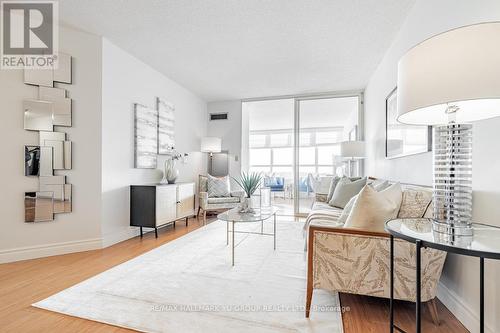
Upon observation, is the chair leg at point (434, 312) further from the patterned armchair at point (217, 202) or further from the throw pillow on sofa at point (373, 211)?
the patterned armchair at point (217, 202)

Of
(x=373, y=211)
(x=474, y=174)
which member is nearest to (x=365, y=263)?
(x=373, y=211)

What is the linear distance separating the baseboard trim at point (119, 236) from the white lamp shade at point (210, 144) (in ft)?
7.07

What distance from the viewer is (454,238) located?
99 cm

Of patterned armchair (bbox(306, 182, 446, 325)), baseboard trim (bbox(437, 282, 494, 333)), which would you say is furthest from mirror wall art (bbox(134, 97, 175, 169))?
baseboard trim (bbox(437, 282, 494, 333))

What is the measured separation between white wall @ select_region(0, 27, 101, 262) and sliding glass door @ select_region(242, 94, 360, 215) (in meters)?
3.14

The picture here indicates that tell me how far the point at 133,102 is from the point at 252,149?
6086mm

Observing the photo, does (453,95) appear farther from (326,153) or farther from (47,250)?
(326,153)

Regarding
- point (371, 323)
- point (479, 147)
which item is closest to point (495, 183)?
point (479, 147)

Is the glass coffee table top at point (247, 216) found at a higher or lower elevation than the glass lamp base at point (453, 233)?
lower

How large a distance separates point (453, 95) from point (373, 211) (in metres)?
0.87

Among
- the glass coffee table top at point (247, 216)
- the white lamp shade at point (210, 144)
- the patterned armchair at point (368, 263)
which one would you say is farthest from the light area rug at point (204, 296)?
the white lamp shade at point (210, 144)

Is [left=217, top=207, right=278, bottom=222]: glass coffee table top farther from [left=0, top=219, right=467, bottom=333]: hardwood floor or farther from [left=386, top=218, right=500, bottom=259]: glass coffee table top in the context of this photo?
[left=386, top=218, right=500, bottom=259]: glass coffee table top

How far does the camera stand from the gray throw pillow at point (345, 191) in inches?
123

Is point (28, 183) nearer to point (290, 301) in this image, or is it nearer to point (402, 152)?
point (290, 301)
